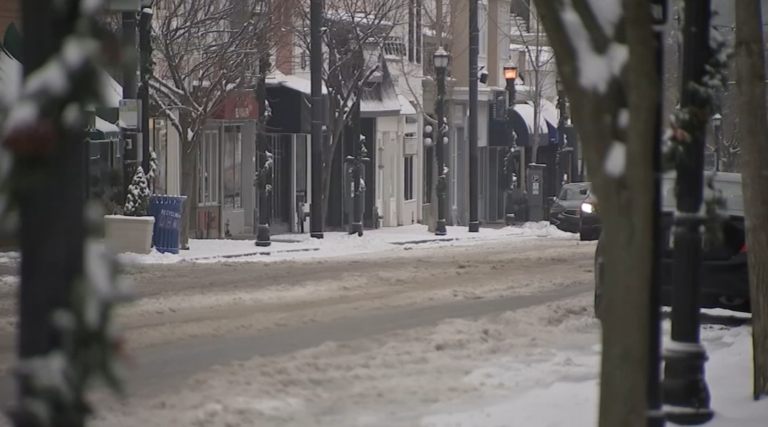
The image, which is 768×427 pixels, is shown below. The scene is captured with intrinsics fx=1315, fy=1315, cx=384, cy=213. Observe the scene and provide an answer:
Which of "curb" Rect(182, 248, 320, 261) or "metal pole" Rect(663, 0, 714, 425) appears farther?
"curb" Rect(182, 248, 320, 261)

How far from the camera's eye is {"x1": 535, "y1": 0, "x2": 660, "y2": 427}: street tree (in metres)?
5.43

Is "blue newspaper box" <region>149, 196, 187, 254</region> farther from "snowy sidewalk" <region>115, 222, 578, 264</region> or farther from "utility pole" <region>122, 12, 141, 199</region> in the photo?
"utility pole" <region>122, 12, 141, 199</region>

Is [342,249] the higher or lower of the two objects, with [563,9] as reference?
lower

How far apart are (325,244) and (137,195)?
20.1 ft

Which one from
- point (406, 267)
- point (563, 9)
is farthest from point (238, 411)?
point (406, 267)

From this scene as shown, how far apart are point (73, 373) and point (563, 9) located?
3486 mm

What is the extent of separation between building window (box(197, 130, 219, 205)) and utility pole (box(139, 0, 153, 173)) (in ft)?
27.2

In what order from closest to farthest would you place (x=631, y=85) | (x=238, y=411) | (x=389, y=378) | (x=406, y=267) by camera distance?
(x=631, y=85), (x=238, y=411), (x=389, y=378), (x=406, y=267)

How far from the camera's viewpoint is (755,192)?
8.65m

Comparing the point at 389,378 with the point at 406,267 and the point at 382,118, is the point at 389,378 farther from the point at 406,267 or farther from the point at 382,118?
the point at 382,118

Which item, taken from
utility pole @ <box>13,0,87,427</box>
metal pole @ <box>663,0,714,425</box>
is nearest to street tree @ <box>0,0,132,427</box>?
utility pole @ <box>13,0,87,427</box>

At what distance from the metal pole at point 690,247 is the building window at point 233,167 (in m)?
26.2

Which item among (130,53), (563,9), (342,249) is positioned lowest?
(342,249)

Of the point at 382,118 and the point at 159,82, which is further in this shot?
the point at 382,118
